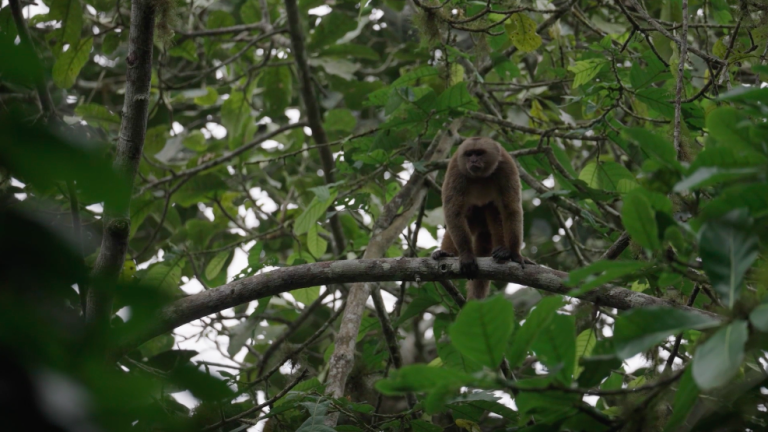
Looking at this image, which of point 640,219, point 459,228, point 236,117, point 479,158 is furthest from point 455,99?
point 236,117

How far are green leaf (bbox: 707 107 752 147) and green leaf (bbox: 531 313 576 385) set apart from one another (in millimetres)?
749

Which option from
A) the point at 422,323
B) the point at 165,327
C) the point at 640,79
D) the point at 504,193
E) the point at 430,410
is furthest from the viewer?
the point at 422,323

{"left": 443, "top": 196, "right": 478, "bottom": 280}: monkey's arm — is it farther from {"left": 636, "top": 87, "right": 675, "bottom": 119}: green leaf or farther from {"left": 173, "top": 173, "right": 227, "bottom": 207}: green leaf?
{"left": 173, "top": 173, "right": 227, "bottom": 207}: green leaf

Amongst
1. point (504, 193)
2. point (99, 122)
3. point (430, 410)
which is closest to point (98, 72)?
point (99, 122)

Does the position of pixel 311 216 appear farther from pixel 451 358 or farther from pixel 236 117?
pixel 236 117

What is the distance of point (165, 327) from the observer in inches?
129

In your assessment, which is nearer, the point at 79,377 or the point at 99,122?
the point at 79,377

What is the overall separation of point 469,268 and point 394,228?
4.02 feet

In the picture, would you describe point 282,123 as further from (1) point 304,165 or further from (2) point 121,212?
(2) point 121,212

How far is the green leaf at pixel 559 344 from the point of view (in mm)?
1986

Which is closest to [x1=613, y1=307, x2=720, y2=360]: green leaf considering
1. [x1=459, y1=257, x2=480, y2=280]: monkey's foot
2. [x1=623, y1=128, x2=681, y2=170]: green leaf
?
[x1=623, y1=128, x2=681, y2=170]: green leaf

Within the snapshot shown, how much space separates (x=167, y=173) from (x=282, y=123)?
6.28 ft

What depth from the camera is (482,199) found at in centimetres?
594

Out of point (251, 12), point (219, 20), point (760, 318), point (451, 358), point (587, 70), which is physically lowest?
point (760, 318)
